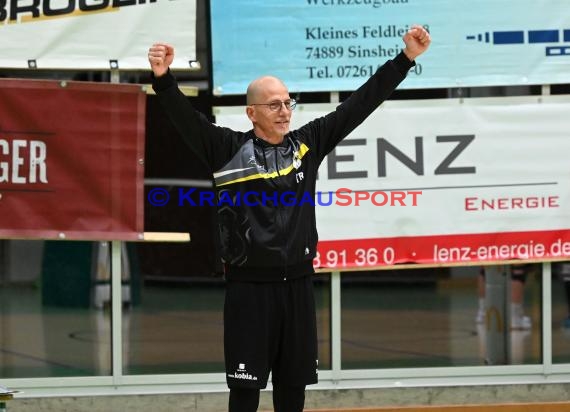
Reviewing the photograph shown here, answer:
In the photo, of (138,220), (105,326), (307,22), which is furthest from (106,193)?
(307,22)

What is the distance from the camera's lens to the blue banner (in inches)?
301

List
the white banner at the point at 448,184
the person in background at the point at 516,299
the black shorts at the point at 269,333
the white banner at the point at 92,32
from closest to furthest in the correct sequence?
the black shorts at the point at 269,333 → the white banner at the point at 92,32 → the white banner at the point at 448,184 → the person in background at the point at 516,299

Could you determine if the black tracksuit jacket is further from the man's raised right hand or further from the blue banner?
the blue banner

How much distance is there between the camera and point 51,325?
25.8 feet

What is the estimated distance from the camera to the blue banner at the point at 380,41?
7633 mm

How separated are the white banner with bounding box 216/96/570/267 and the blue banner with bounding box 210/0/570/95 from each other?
0.19 metres

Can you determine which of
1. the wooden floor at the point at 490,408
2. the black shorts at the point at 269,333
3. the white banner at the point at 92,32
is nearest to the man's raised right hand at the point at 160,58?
the black shorts at the point at 269,333

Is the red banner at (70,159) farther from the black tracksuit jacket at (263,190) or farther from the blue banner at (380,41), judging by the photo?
the black tracksuit jacket at (263,190)

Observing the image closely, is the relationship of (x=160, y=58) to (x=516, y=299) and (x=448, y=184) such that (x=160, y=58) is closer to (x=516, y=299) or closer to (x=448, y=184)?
(x=448, y=184)

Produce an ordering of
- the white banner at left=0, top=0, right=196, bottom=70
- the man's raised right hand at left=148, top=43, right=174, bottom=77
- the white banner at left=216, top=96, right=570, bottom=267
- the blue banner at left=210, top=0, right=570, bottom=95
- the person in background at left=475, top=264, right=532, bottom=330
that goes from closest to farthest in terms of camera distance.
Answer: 1. the man's raised right hand at left=148, top=43, right=174, bottom=77
2. the white banner at left=0, top=0, right=196, bottom=70
3. the blue banner at left=210, top=0, right=570, bottom=95
4. the white banner at left=216, top=96, right=570, bottom=267
5. the person in background at left=475, top=264, right=532, bottom=330

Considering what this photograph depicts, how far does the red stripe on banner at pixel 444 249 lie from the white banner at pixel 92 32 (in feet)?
5.33

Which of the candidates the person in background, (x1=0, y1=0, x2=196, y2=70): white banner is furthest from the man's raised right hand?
the person in background

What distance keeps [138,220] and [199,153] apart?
2085 millimetres

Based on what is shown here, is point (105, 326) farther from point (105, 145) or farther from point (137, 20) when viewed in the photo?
point (137, 20)
